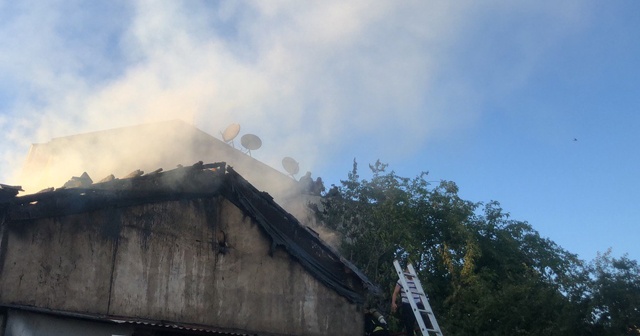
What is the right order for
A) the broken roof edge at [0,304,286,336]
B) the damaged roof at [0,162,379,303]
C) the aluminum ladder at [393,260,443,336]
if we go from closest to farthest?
the broken roof edge at [0,304,286,336] < the damaged roof at [0,162,379,303] < the aluminum ladder at [393,260,443,336]

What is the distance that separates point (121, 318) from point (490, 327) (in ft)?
27.0

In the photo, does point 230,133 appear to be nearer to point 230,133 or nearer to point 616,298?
point 230,133

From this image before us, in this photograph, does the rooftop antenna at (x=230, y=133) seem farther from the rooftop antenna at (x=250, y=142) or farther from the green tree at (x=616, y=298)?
the green tree at (x=616, y=298)

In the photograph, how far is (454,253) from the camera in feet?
65.7

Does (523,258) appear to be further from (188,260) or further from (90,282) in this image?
(90,282)

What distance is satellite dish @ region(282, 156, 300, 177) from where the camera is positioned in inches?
1050

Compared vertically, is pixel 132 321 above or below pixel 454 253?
below

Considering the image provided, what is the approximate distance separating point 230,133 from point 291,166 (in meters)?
3.37

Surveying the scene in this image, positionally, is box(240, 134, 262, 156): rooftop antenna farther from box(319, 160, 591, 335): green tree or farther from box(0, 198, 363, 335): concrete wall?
box(0, 198, 363, 335): concrete wall

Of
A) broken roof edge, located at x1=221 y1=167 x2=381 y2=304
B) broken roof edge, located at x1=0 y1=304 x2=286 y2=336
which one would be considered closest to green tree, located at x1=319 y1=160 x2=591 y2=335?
broken roof edge, located at x1=221 y1=167 x2=381 y2=304

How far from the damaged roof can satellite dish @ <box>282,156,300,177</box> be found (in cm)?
1503

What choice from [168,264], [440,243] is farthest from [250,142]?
[168,264]

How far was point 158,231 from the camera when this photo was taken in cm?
992

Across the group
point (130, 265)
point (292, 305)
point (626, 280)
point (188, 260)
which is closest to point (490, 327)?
point (626, 280)
